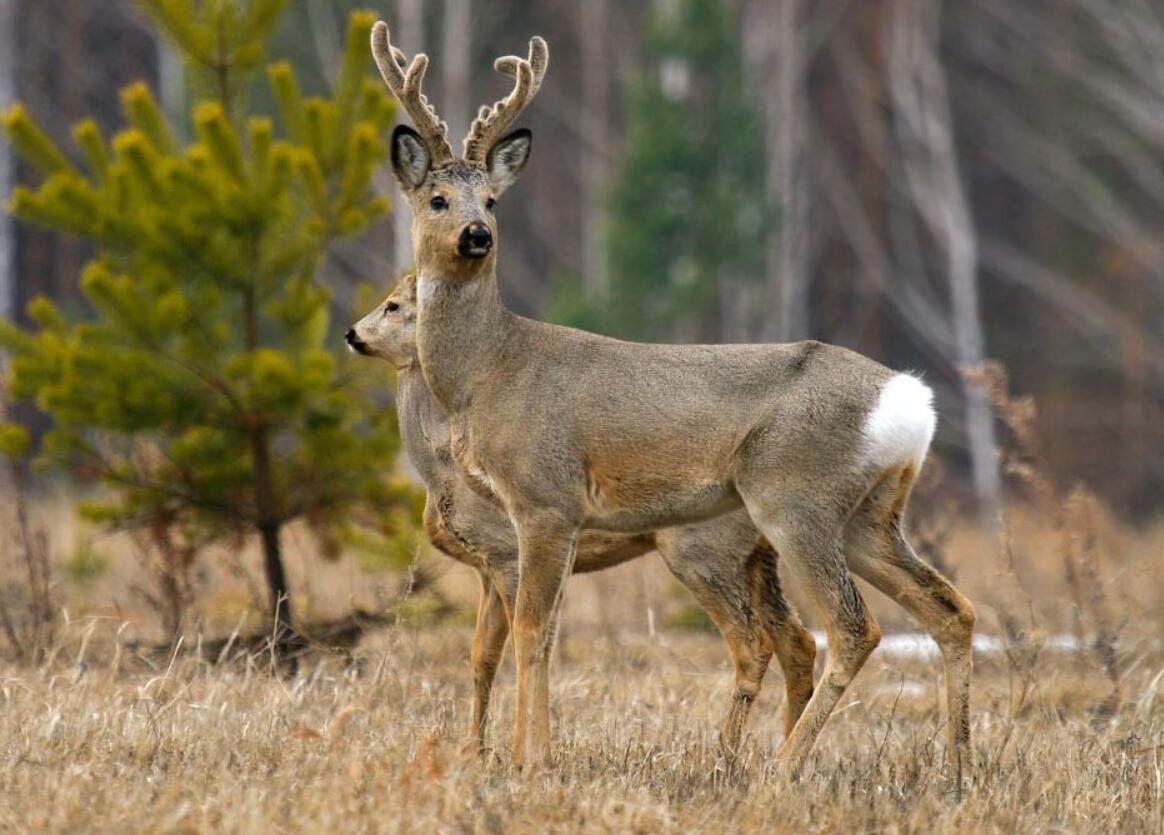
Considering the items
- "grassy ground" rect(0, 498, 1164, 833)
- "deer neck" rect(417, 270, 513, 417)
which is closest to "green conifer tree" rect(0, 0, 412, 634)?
"grassy ground" rect(0, 498, 1164, 833)

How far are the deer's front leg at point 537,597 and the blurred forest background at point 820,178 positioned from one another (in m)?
13.6

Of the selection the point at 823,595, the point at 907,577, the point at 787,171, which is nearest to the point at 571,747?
the point at 823,595

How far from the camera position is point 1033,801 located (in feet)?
20.6

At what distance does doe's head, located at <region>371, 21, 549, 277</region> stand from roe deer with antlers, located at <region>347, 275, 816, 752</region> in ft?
2.95

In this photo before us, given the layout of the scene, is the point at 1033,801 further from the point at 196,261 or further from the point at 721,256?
the point at 721,256

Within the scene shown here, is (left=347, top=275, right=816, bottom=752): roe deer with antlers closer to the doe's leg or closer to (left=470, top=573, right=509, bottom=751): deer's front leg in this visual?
(left=470, top=573, right=509, bottom=751): deer's front leg

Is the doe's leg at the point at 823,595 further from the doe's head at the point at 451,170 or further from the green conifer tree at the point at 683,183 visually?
the green conifer tree at the point at 683,183

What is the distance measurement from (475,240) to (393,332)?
4.62 feet

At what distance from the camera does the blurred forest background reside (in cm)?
2208

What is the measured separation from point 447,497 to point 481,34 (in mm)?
19951

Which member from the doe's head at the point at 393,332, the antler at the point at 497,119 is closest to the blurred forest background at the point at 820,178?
the doe's head at the point at 393,332

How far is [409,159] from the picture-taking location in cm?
724

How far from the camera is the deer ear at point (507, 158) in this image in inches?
293

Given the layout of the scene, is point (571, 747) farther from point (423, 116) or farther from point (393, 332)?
point (423, 116)
